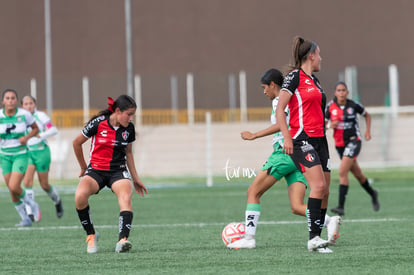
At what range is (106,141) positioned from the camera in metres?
10.4

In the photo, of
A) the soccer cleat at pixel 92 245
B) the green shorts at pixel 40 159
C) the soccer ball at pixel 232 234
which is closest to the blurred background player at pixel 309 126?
the soccer ball at pixel 232 234

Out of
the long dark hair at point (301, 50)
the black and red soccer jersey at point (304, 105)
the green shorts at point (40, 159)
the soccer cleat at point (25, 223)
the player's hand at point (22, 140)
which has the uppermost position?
the long dark hair at point (301, 50)

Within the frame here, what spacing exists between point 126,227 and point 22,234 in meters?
2.97

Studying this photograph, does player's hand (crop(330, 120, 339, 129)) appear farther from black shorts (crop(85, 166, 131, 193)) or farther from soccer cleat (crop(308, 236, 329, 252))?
soccer cleat (crop(308, 236, 329, 252))

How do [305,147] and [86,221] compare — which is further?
[86,221]

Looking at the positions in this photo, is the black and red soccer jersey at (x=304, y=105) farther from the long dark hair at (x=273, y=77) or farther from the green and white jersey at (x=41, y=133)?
the green and white jersey at (x=41, y=133)

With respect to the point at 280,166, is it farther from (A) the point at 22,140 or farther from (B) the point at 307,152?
(A) the point at 22,140

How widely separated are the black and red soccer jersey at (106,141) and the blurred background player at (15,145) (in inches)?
166

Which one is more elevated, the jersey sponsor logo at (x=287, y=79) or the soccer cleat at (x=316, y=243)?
the jersey sponsor logo at (x=287, y=79)

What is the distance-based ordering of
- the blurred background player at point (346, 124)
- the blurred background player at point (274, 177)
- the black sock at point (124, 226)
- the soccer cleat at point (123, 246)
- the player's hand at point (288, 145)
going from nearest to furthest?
the player's hand at point (288, 145) < the soccer cleat at point (123, 246) < the black sock at point (124, 226) < the blurred background player at point (274, 177) < the blurred background player at point (346, 124)

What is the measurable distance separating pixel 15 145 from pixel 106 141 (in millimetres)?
4624

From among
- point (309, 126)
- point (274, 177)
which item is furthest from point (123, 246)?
point (309, 126)

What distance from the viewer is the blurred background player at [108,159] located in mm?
10227

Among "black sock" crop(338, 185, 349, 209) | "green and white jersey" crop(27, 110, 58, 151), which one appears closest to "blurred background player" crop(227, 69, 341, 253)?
"black sock" crop(338, 185, 349, 209)
